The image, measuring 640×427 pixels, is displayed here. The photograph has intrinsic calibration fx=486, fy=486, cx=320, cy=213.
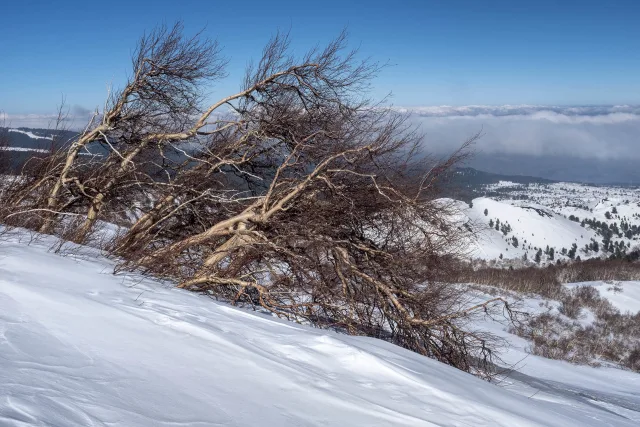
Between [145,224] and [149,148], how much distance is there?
1713 mm

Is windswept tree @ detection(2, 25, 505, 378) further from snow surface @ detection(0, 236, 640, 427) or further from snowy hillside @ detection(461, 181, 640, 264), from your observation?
snowy hillside @ detection(461, 181, 640, 264)

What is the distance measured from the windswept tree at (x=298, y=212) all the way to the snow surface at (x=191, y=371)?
227 centimetres

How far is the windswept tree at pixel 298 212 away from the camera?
7617 mm

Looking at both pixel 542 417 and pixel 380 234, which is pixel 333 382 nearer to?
pixel 542 417

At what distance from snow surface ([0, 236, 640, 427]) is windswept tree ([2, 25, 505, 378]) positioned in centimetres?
227

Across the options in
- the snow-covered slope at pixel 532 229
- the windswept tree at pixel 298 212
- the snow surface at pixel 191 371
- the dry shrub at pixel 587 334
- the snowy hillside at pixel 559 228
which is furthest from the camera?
the snow-covered slope at pixel 532 229

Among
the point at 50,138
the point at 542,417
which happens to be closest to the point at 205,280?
the point at 542,417

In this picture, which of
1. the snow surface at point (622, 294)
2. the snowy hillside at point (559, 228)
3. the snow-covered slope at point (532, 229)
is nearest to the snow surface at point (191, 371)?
the snow surface at point (622, 294)

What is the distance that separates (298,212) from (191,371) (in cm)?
491

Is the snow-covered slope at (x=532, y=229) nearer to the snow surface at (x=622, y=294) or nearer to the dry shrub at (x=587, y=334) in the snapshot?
the snow surface at (x=622, y=294)

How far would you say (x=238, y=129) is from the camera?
962 centimetres

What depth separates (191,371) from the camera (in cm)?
335

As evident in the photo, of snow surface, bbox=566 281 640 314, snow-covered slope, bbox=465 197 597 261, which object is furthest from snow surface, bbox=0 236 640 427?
snow-covered slope, bbox=465 197 597 261

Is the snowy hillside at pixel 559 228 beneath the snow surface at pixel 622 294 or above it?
above
